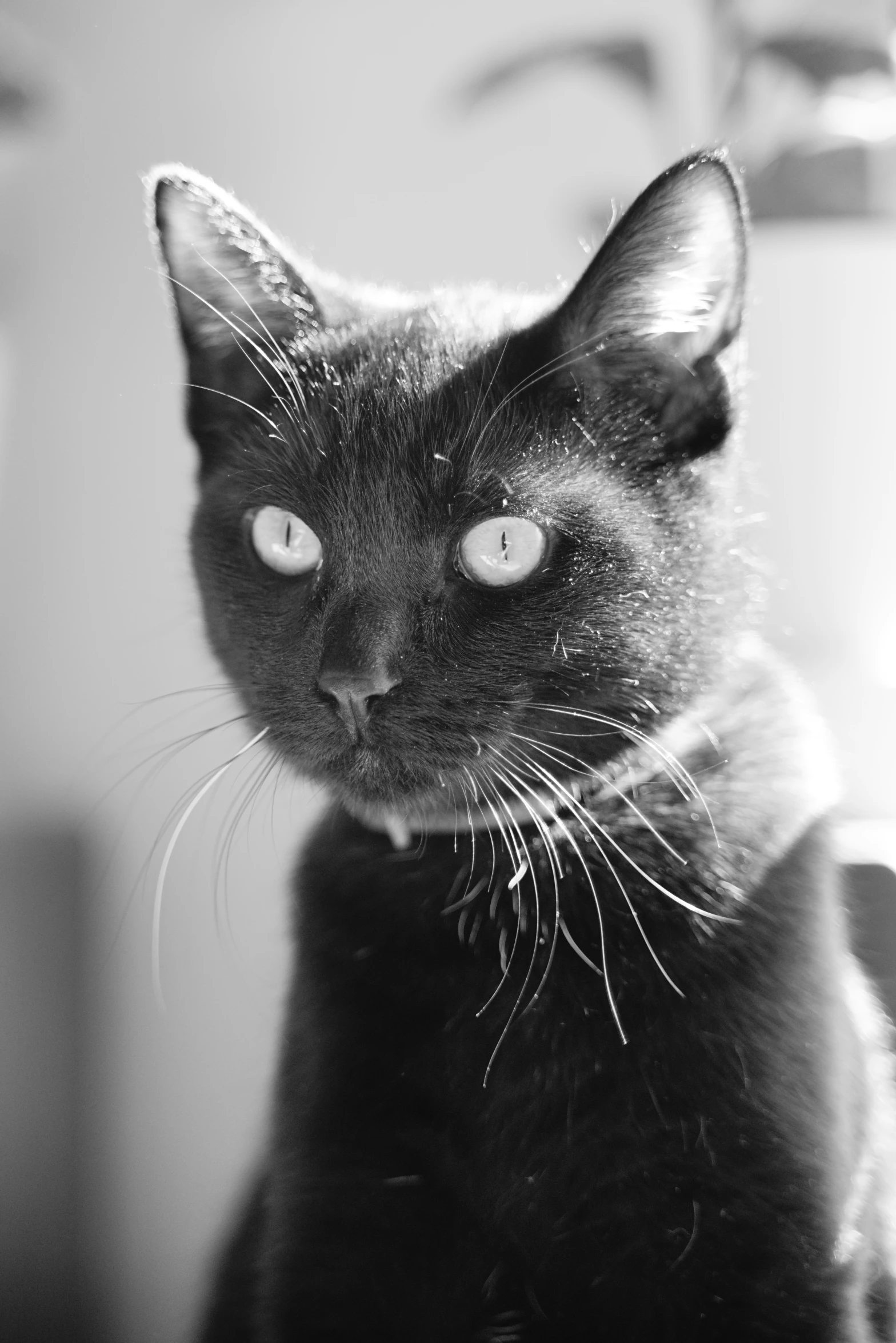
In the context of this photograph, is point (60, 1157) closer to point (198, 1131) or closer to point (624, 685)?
point (198, 1131)

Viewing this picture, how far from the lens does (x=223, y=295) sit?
79cm

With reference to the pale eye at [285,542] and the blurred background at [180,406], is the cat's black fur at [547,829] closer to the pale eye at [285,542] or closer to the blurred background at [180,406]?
the pale eye at [285,542]

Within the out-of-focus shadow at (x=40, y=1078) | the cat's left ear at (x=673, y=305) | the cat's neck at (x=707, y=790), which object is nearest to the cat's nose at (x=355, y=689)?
the cat's neck at (x=707, y=790)

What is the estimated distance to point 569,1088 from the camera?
27.4 inches

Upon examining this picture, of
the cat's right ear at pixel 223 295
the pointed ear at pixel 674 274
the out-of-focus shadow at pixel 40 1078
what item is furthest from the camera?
the out-of-focus shadow at pixel 40 1078

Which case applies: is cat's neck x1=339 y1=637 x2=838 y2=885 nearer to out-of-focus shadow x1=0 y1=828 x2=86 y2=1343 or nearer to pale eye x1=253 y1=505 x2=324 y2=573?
pale eye x1=253 y1=505 x2=324 y2=573

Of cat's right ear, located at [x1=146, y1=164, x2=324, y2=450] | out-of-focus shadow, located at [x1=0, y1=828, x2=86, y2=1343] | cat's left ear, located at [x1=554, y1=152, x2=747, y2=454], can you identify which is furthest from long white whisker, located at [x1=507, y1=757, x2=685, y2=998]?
out-of-focus shadow, located at [x1=0, y1=828, x2=86, y2=1343]

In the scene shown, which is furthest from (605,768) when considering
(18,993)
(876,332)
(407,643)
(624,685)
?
(18,993)

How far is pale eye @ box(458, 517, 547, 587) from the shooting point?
676 mm

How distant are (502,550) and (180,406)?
444mm

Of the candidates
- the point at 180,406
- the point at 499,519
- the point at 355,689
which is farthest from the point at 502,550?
the point at 180,406

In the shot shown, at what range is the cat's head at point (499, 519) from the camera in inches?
25.9

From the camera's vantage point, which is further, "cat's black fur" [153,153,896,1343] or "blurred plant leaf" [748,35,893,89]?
"blurred plant leaf" [748,35,893,89]

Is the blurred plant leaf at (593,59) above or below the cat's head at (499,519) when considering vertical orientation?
above
